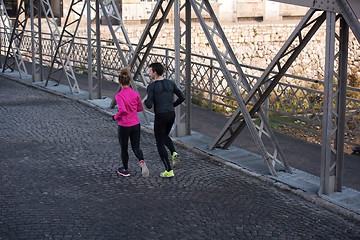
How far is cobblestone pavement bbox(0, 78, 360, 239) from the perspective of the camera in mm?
6531

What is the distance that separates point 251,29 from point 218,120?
63.1ft

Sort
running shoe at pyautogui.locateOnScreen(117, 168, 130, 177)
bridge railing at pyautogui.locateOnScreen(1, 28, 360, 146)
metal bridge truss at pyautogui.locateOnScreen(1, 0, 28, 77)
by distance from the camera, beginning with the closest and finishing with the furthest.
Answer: running shoe at pyautogui.locateOnScreen(117, 168, 130, 177), bridge railing at pyautogui.locateOnScreen(1, 28, 360, 146), metal bridge truss at pyautogui.locateOnScreen(1, 0, 28, 77)

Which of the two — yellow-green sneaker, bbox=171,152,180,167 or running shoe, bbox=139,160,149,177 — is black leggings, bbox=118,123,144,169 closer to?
running shoe, bbox=139,160,149,177

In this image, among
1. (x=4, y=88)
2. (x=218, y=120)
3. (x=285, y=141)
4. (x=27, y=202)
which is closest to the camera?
(x=27, y=202)

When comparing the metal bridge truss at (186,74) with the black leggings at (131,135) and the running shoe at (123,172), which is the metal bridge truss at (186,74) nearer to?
the black leggings at (131,135)

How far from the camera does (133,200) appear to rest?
7504mm

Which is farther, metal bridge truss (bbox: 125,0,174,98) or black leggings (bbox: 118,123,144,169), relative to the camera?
metal bridge truss (bbox: 125,0,174,98)

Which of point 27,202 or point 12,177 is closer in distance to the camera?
point 27,202

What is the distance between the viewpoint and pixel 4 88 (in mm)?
17078

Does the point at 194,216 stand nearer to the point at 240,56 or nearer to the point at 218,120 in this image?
the point at 218,120

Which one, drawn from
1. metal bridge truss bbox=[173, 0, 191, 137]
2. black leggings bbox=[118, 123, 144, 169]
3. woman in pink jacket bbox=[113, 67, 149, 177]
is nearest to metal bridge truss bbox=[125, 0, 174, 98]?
metal bridge truss bbox=[173, 0, 191, 137]

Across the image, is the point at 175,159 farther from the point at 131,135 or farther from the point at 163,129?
the point at 131,135

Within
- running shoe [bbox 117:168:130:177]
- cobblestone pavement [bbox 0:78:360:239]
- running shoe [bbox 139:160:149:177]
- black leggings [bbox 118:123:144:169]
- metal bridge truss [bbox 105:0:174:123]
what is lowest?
cobblestone pavement [bbox 0:78:360:239]

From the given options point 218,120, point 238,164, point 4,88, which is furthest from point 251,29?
point 238,164
